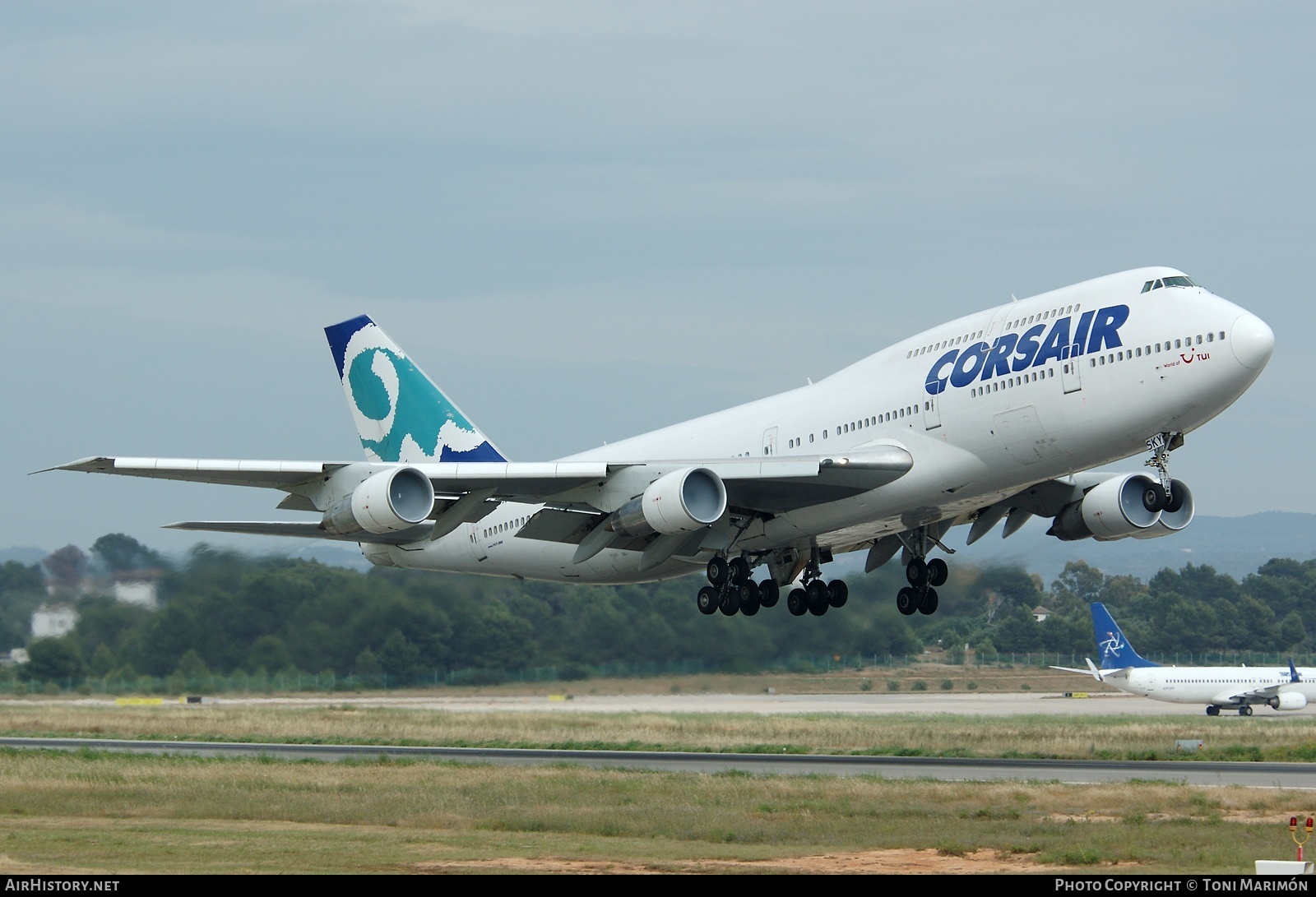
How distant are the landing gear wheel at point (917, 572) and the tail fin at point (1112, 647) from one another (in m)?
42.4

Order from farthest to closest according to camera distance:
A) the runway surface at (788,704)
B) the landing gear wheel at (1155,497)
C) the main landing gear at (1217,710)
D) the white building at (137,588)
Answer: the main landing gear at (1217,710), the runway surface at (788,704), the white building at (137,588), the landing gear wheel at (1155,497)

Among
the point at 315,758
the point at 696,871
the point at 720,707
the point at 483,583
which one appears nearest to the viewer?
the point at 696,871

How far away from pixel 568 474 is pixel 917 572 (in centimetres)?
963

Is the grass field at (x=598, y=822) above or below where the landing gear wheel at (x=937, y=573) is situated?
below

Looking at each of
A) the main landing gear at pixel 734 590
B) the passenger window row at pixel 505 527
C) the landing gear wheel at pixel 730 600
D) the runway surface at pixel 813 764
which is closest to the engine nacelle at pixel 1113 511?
the runway surface at pixel 813 764

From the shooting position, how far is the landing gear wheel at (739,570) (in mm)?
35784

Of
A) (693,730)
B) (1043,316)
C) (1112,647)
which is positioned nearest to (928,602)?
(1043,316)

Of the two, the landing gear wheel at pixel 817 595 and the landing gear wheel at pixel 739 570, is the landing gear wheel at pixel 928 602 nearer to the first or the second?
the landing gear wheel at pixel 817 595

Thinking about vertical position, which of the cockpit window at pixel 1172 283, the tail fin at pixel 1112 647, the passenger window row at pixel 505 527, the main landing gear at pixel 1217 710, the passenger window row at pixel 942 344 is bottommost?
the main landing gear at pixel 1217 710

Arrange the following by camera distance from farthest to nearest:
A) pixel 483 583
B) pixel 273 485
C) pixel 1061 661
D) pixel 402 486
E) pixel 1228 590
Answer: pixel 1228 590
pixel 1061 661
pixel 483 583
pixel 273 485
pixel 402 486

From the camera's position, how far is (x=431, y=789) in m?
33.8
